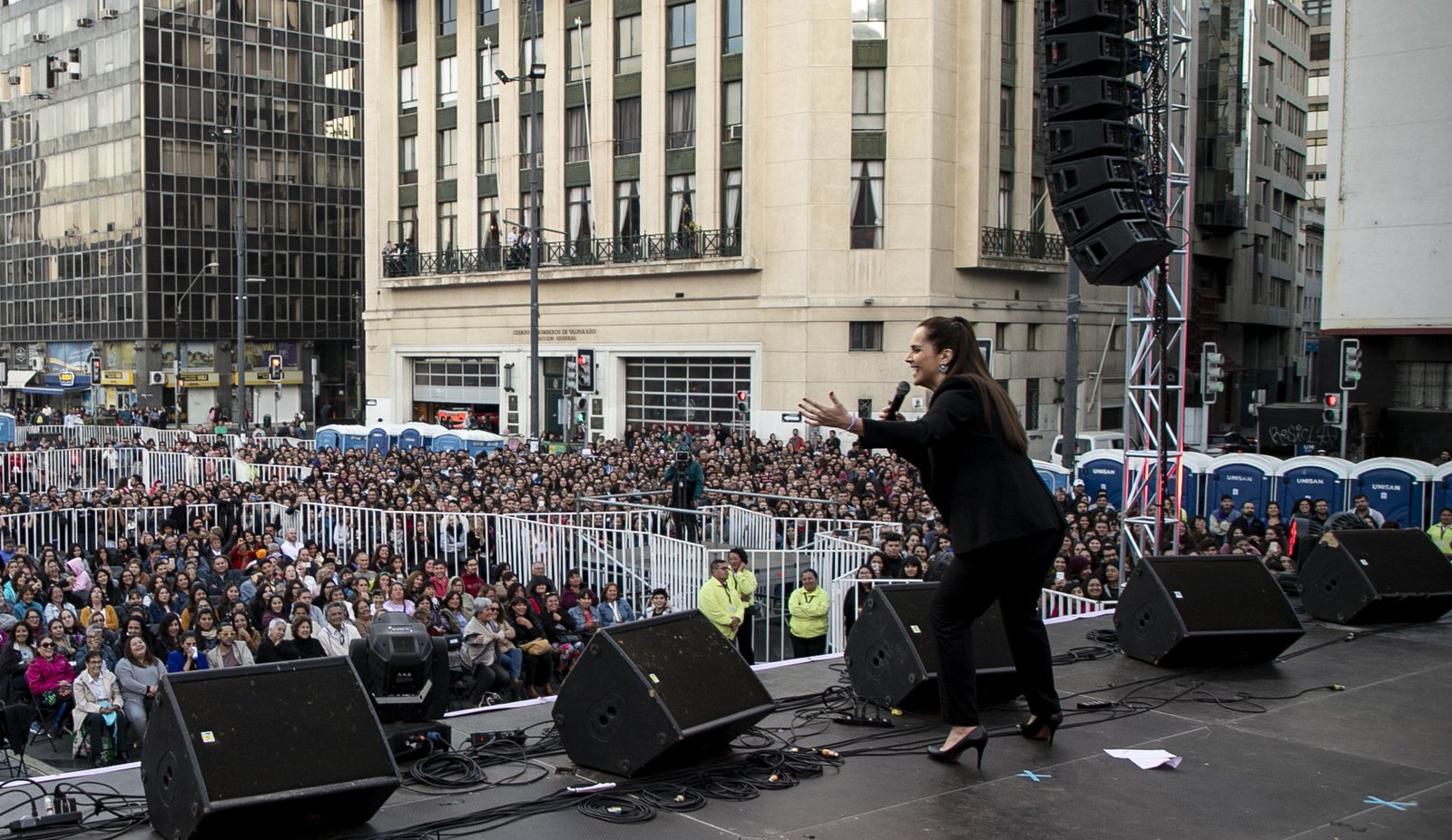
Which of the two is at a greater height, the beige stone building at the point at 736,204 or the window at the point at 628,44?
the window at the point at 628,44

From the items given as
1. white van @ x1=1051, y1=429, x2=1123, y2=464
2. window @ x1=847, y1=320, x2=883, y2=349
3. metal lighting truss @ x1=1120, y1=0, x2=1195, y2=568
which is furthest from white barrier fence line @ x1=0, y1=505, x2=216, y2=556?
window @ x1=847, y1=320, x2=883, y2=349

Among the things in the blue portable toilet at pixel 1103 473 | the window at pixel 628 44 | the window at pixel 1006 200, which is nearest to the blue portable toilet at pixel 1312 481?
the blue portable toilet at pixel 1103 473

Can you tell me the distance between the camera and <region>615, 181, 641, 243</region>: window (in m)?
42.4

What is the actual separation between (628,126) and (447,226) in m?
9.65

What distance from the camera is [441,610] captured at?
13430 millimetres

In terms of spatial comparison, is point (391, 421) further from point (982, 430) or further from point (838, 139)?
point (982, 430)

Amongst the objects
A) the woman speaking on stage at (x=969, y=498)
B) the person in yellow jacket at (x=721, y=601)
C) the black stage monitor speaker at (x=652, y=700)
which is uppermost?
the woman speaking on stage at (x=969, y=498)

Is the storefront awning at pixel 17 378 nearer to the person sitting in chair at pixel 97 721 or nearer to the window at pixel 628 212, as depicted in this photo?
the window at pixel 628 212

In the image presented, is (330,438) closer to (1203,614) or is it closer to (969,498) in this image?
(1203,614)

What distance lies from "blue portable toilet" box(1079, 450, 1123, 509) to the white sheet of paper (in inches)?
788

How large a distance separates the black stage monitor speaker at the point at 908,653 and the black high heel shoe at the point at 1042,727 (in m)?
0.51

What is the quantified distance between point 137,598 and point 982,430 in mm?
11643

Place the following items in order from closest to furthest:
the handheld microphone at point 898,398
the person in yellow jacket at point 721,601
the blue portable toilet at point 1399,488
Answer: the handheld microphone at point 898,398 → the person in yellow jacket at point 721,601 → the blue portable toilet at point 1399,488

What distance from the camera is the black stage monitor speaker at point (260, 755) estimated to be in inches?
181
